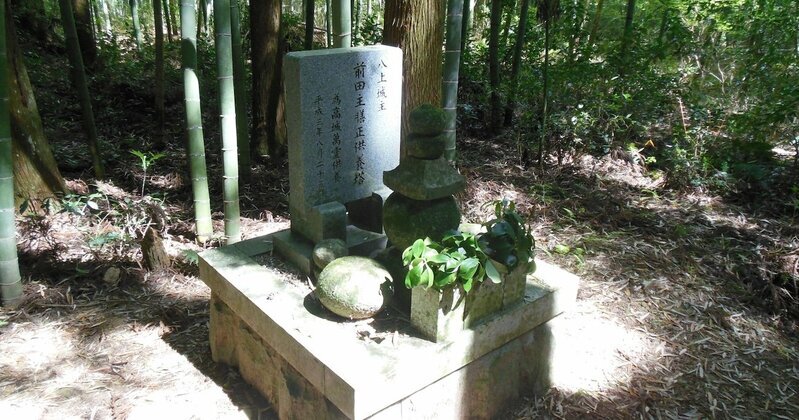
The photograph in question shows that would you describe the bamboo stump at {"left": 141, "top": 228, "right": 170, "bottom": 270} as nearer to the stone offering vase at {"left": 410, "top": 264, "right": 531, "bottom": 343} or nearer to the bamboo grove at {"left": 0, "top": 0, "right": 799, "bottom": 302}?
the bamboo grove at {"left": 0, "top": 0, "right": 799, "bottom": 302}

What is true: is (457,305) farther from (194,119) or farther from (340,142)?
(194,119)

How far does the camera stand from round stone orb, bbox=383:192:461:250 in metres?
2.71

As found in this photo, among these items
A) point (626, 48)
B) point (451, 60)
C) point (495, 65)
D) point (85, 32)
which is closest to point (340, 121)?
point (451, 60)

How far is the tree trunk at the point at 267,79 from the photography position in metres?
5.59

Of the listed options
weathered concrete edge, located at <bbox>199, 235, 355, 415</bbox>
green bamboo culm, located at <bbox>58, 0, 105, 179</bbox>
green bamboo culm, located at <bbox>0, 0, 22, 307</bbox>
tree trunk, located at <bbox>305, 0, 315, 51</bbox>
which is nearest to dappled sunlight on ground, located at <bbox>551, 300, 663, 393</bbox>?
weathered concrete edge, located at <bbox>199, 235, 355, 415</bbox>

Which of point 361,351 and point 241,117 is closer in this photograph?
point 361,351

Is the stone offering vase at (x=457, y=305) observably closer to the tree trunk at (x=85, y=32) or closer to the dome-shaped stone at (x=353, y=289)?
the dome-shaped stone at (x=353, y=289)

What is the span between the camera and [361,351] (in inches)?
92.9

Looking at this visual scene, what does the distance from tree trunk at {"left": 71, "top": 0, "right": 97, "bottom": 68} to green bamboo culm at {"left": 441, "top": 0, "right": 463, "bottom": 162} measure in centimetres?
626

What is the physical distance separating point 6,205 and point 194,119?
1.25 metres

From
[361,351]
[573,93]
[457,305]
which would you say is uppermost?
[573,93]

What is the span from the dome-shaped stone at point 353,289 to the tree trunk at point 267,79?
11.8 ft

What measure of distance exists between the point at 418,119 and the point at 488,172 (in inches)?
134

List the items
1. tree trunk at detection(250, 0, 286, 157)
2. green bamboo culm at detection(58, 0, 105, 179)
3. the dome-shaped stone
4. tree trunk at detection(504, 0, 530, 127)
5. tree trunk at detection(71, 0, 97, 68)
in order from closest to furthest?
the dome-shaped stone < green bamboo culm at detection(58, 0, 105, 179) < tree trunk at detection(250, 0, 286, 157) < tree trunk at detection(504, 0, 530, 127) < tree trunk at detection(71, 0, 97, 68)
